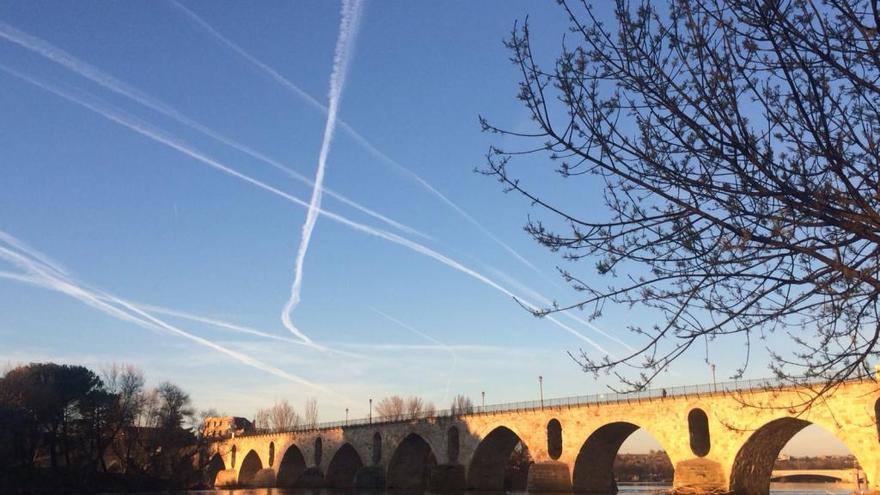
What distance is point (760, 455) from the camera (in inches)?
1523

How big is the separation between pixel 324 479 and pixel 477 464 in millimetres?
22421

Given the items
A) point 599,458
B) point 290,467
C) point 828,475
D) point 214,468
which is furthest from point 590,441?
point 214,468

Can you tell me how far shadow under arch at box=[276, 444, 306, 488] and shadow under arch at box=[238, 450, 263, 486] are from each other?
8128mm

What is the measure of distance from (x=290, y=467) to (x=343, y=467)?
11457 millimetres

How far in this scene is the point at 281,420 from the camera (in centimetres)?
Answer: 11412

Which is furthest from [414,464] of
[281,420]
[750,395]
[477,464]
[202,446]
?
[281,420]

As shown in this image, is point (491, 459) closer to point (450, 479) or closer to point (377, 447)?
point (450, 479)

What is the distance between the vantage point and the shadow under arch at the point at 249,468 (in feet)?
284

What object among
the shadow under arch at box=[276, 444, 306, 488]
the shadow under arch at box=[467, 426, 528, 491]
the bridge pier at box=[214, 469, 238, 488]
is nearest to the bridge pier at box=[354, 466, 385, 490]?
the shadow under arch at box=[467, 426, 528, 491]

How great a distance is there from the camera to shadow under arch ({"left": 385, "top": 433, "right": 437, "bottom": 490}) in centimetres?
6175

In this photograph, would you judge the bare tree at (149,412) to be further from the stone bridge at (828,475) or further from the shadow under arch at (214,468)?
the stone bridge at (828,475)

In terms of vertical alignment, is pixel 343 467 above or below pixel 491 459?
below

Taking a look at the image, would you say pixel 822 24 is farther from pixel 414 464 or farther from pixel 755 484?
pixel 414 464

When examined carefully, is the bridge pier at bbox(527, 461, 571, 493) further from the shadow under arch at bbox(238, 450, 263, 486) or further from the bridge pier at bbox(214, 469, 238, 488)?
the bridge pier at bbox(214, 469, 238, 488)
